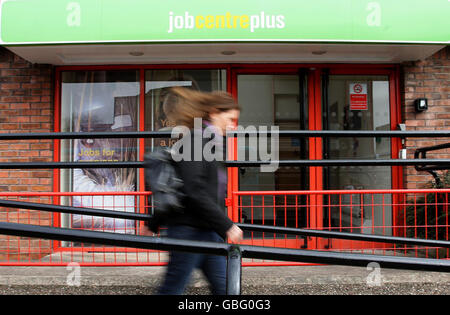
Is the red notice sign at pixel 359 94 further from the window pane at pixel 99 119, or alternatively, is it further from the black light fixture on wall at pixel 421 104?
the window pane at pixel 99 119

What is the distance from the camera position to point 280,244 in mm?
4531

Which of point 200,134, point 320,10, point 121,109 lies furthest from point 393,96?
point 200,134

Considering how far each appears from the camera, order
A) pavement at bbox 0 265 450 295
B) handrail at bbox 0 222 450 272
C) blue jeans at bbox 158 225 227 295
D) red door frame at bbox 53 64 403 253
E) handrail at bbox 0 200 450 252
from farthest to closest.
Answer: red door frame at bbox 53 64 403 253, pavement at bbox 0 265 450 295, blue jeans at bbox 158 225 227 295, handrail at bbox 0 200 450 252, handrail at bbox 0 222 450 272

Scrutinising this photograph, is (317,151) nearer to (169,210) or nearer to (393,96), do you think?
(393,96)

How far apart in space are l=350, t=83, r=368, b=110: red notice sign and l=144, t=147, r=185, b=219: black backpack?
4210mm

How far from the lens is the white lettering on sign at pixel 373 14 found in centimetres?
415

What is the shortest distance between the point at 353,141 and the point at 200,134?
4.13m

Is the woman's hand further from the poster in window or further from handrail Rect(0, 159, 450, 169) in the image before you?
the poster in window

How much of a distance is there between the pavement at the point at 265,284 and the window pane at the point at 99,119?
2057 millimetres

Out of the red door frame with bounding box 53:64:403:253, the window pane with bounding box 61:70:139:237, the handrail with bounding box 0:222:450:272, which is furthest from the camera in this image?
the window pane with bounding box 61:70:139:237

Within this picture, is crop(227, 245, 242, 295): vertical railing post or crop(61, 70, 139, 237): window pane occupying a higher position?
crop(61, 70, 139, 237): window pane

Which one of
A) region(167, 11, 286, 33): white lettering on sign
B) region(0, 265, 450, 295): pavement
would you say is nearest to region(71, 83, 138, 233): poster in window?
region(167, 11, 286, 33): white lettering on sign

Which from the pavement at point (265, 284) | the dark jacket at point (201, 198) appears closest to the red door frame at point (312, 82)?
the pavement at point (265, 284)

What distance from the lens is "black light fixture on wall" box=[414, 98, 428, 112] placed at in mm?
4953
